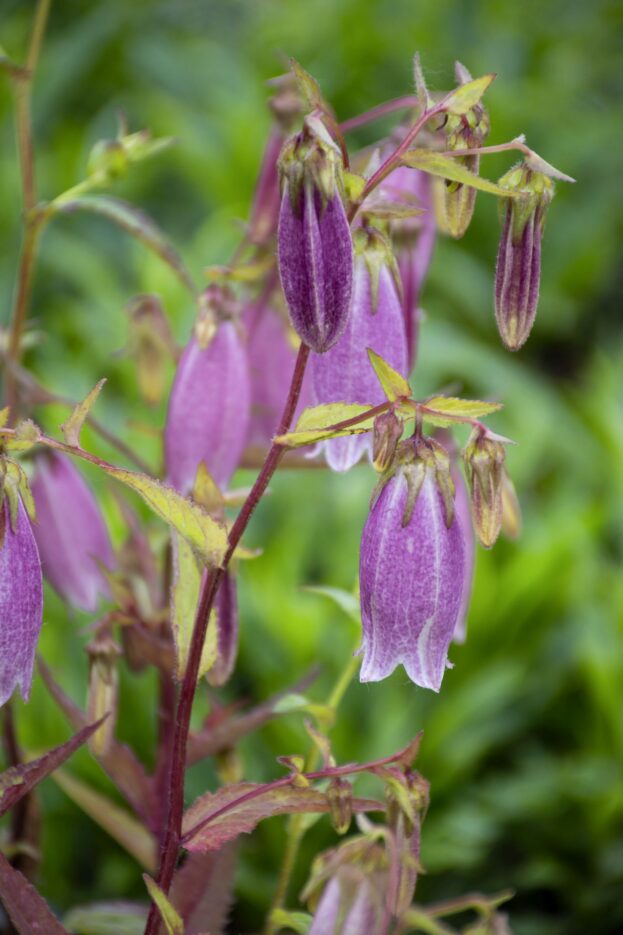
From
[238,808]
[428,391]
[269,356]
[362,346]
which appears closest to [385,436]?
[362,346]

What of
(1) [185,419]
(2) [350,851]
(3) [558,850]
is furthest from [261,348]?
(3) [558,850]

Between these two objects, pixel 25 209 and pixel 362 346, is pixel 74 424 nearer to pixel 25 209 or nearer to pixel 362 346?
pixel 362 346

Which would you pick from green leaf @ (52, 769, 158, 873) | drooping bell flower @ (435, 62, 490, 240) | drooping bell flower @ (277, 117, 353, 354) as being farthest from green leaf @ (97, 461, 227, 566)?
green leaf @ (52, 769, 158, 873)

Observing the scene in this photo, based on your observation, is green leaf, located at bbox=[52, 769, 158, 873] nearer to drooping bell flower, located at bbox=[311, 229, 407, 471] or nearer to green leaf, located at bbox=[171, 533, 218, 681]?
green leaf, located at bbox=[171, 533, 218, 681]

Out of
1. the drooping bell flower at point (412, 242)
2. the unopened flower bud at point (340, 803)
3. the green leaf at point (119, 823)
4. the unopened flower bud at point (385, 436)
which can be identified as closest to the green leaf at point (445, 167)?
the unopened flower bud at point (385, 436)

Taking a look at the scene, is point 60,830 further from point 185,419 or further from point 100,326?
point 100,326
